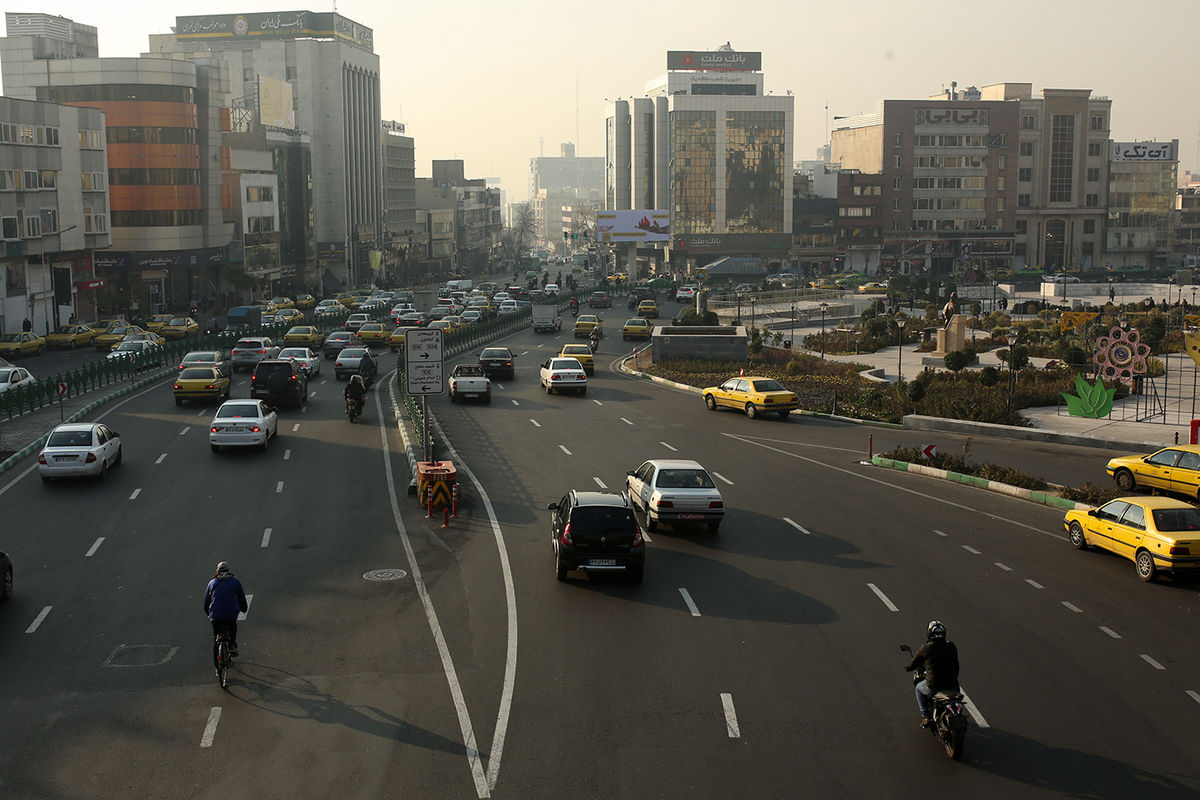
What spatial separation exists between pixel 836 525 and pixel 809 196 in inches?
5820

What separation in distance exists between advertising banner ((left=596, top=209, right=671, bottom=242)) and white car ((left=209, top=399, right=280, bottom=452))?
123550 mm

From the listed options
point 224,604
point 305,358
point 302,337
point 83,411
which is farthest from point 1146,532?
point 302,337

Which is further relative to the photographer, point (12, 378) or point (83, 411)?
point (12, 378)

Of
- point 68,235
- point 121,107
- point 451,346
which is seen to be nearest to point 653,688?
point 451,346

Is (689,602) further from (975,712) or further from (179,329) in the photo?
(179,329)

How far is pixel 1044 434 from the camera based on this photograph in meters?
36.8

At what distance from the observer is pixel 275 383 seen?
138 feet

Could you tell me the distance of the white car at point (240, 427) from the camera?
1305 inches

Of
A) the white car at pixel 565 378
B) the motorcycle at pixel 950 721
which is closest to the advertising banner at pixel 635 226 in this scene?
the white car at pixel 565 378

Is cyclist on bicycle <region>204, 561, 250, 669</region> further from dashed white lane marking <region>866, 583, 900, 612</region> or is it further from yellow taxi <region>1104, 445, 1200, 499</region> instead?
yellow taxi <region>1104, 445, 1200, 499</region>

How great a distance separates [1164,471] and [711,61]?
161707 millimetres

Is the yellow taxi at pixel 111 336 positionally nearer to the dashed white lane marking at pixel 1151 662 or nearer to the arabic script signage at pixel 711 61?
the dashed white lane marking at pixel 1151 662

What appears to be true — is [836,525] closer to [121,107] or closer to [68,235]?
[68,235]

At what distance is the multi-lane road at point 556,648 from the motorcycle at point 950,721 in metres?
0.19
